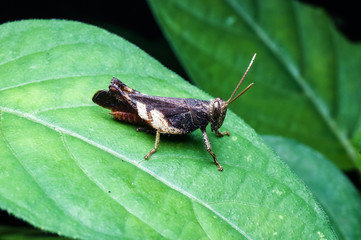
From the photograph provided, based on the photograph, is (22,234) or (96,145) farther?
(22,234)

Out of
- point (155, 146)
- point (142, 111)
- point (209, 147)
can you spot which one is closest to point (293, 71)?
point (209, 147)

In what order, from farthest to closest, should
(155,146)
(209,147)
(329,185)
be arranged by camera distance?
(329,185) < (209,147) < (155,146)

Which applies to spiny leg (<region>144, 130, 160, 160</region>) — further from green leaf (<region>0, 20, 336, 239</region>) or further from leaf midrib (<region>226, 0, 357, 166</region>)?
leaf midrib (<region>226, 0, 357, 166</region>)

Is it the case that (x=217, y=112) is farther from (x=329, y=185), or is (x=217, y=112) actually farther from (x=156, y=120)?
(x=329, y=185)

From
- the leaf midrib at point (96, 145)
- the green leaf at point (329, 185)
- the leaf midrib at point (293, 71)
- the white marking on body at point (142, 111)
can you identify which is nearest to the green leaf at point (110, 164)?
the leaf midrib at point (96, 145)

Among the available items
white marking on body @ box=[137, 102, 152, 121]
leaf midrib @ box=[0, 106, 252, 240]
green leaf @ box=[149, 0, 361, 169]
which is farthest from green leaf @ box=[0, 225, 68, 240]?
green leaf @ box=[149, 0, 361, 169]

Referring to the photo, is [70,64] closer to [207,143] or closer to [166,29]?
[207,143]
